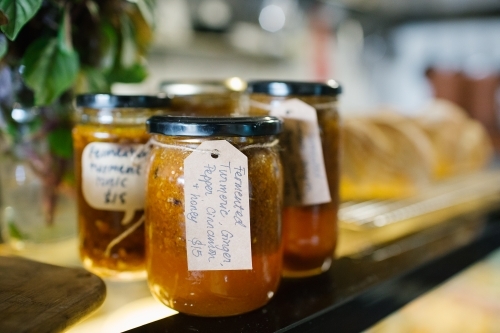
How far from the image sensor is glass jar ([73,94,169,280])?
1.91 feet

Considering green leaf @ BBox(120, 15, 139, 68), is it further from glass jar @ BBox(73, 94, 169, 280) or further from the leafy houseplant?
glass jar @ BBox(73, 94, 169, 280)

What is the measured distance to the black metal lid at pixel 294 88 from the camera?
57 cm

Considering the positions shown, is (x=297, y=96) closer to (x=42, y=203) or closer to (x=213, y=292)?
(x=213, y=292)

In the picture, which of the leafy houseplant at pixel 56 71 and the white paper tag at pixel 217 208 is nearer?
the white paper tag at pixel 217 208

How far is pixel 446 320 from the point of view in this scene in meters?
0.97

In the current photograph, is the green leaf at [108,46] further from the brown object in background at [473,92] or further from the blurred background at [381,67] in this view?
the brown object in background at [473,92]

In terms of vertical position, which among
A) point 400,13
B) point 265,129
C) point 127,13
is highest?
point 400,13

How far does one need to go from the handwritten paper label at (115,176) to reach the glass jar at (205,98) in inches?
4.9

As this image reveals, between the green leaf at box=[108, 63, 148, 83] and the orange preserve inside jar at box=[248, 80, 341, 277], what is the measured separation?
21cm

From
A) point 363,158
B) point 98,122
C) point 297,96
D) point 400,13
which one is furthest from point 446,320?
point 400,13

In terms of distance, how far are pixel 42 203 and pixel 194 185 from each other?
1.31ft

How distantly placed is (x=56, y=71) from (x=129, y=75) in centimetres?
15

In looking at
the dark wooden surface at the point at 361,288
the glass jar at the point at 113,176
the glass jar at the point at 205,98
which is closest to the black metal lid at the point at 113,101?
the glass jar at the point at 113,176

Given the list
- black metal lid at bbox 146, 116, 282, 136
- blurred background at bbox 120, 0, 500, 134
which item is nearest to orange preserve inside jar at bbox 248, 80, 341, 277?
black metal lid at bbox 146, 116, 282, 136
